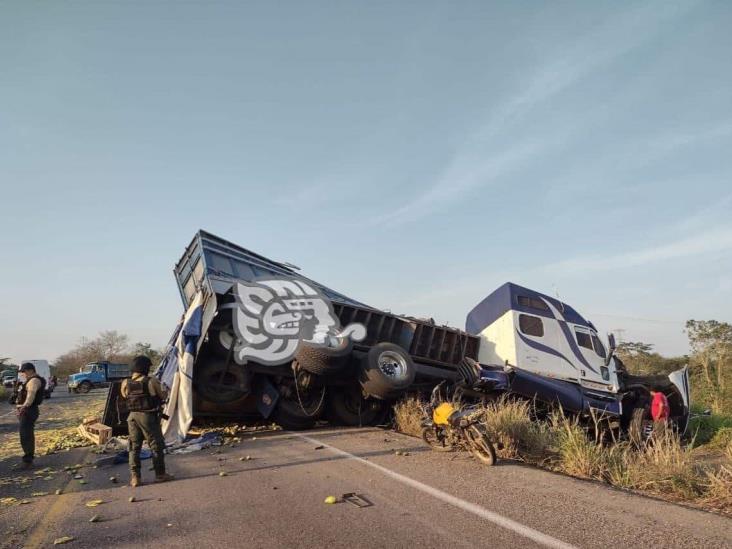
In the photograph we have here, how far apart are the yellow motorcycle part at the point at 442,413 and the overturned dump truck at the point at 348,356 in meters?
2.18

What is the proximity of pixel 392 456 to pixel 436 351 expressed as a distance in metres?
5.07

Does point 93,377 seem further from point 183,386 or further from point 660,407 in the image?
point 660,407

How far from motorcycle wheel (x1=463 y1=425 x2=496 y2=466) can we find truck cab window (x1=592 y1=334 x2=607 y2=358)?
6543 millimetres

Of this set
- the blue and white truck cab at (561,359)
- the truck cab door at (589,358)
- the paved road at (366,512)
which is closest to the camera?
the paved road at (366,512)

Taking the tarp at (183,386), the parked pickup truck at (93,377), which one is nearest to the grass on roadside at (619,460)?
the tarp at (183,386)

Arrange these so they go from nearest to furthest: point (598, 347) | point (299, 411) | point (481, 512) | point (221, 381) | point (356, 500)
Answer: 1. point (481, 512)
2. point (356, 500)
3. point (221, 381)
4. point (299, 411)
5. point (598, 347)

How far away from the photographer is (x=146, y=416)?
21.2 ft

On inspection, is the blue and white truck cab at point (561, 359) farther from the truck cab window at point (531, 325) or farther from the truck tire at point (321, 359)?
the truck tire at point (321, 359)

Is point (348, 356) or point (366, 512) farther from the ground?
point (348, 356)

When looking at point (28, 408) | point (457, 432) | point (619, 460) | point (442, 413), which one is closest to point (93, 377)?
point (28, 408)

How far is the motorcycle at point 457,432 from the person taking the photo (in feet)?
22.1

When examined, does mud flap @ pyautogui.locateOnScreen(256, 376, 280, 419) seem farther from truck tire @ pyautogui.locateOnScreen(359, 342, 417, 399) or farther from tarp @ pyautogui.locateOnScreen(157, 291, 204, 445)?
truck tire @ pyautogui.locateOnScreen(359, 342, 417, 399)

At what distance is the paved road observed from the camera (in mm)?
3879

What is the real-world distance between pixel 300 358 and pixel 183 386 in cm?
221
